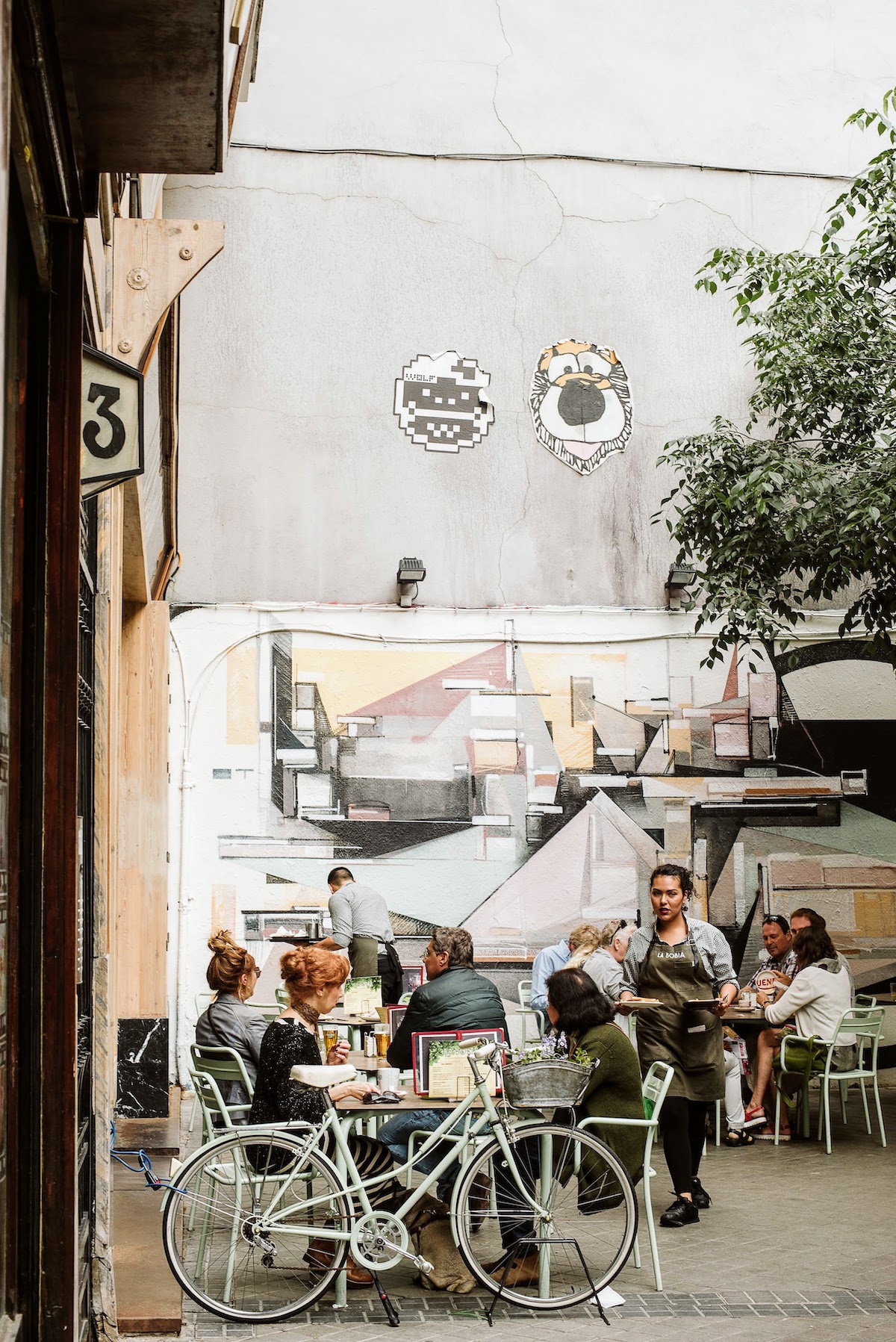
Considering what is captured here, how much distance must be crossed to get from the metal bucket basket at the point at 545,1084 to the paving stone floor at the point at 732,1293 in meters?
0.83

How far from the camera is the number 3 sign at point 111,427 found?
3359 mm

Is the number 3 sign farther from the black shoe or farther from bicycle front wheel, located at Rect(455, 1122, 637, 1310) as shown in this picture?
the black shoe

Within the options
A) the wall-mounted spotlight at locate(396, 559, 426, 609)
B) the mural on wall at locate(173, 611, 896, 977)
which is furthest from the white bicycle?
the wall-mounted spotlight at locate(396, 559, 426, 609)

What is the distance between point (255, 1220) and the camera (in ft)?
17.7

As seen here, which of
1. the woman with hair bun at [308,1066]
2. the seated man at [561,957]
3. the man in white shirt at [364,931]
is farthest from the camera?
the man in white shirt at [364,931]

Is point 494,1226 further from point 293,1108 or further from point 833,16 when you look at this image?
point 833,16

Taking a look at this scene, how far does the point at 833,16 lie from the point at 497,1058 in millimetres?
11642

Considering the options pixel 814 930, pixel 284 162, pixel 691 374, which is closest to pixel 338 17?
pixel 284 162

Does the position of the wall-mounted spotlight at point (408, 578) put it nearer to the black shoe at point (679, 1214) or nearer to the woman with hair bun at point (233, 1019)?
the woman with hair bun at point (233, 1019)

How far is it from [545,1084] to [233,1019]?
1883mm

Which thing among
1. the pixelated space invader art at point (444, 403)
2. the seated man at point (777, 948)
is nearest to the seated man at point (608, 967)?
the seated man at point (777, 948)

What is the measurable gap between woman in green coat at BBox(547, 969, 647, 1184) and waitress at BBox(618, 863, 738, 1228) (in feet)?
2.13

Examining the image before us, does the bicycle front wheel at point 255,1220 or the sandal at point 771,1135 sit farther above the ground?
the bicycle front wheel at point 255,1220

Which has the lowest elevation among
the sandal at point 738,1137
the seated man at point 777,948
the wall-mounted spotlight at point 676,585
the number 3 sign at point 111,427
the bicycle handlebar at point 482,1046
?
the sandal at point 738,1137
